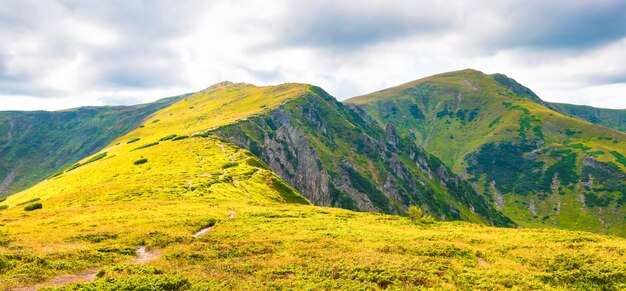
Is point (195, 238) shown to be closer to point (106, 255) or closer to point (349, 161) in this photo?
point (106, 255)

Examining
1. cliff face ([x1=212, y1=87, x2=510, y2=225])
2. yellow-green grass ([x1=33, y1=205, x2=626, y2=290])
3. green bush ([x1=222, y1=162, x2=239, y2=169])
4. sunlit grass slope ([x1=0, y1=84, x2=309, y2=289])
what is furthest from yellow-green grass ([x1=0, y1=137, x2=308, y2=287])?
cliff face ([x1=212, y1=87, x2=510, y2=225])

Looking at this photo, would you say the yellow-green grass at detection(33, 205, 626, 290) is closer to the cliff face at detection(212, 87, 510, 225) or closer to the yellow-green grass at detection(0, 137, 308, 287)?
the yellow-green grass at detection(0, 137, 308, 287)

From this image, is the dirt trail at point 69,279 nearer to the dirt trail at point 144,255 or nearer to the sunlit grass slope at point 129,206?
the sunlit grass slope at point 129,206

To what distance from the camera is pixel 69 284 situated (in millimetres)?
24766

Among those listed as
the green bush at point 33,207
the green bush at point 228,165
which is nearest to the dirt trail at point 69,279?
the green bush at point 33,207

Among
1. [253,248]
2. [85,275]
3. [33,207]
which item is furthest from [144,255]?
[33,207]

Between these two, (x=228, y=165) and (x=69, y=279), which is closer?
(x=69, y=279)

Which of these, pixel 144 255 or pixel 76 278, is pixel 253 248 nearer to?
pixel 144 255

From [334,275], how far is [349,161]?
509 feet

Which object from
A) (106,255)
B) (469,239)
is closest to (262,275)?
(106,255)

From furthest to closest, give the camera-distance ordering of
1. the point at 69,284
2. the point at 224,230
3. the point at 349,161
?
1. the point at 349,161
2. the point at 224,230
3. the point at 69,284

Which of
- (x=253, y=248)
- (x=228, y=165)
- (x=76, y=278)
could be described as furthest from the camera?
(x=228, y=165)

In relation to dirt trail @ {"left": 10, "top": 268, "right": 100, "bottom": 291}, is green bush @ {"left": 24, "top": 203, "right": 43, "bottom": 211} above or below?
above

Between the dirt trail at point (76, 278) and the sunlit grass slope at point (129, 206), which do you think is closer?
the dirt trail at point (76, 278)
